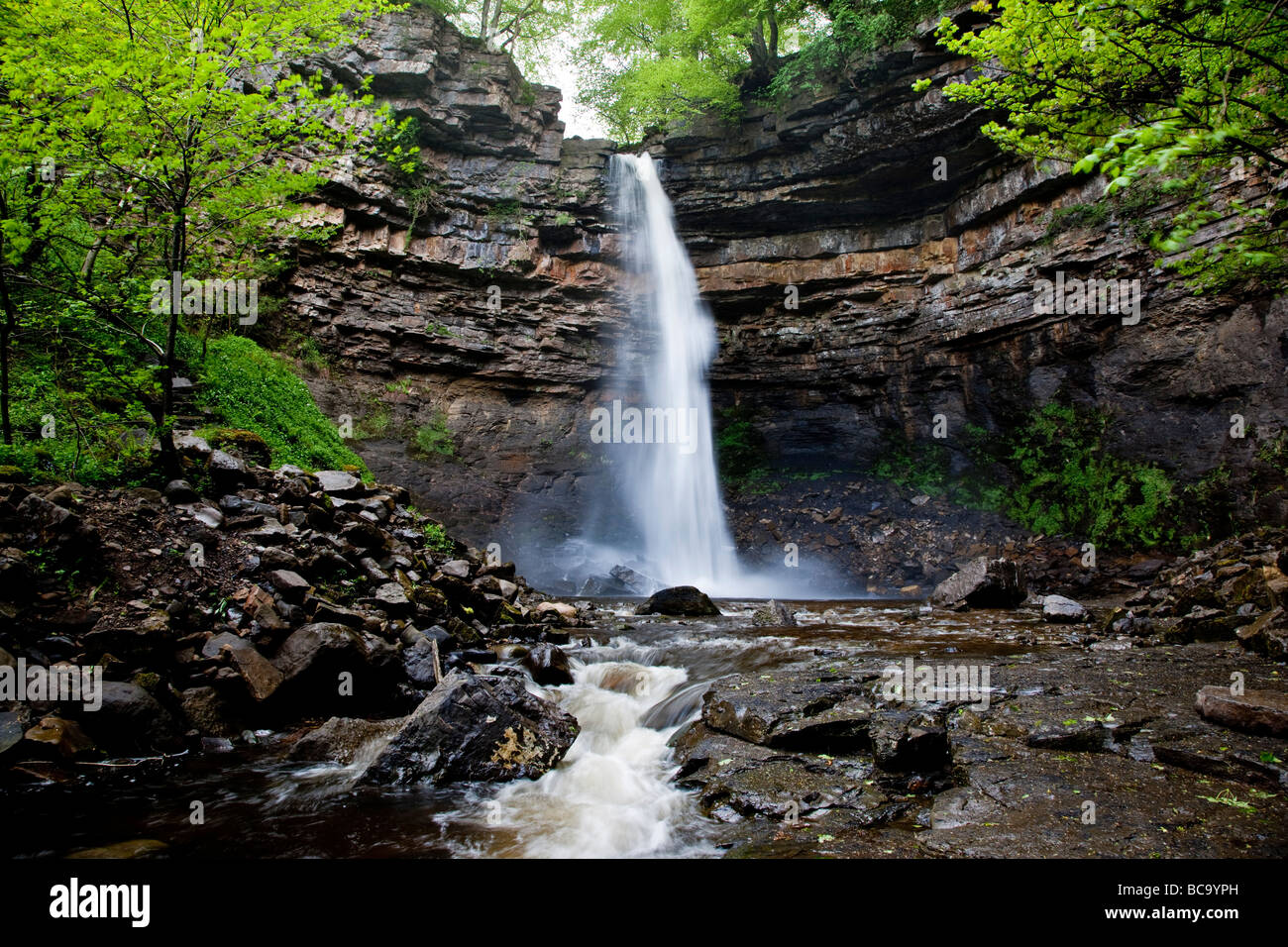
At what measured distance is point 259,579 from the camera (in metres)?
6.02

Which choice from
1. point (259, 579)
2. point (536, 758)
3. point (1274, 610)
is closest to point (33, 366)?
point (259, 579)

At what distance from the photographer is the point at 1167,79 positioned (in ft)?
15.5

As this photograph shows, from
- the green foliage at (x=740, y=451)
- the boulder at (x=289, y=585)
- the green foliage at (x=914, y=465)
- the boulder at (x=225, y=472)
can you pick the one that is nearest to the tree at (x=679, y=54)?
the green foliage at (x=740, y=451)

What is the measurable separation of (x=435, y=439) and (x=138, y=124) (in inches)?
503

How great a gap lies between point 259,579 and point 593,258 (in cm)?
1686

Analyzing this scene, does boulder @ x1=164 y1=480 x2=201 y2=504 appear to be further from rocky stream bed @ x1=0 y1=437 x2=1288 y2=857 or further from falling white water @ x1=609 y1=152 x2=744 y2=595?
falling white water @ x1=609 y1=152 x2=744 y2=595

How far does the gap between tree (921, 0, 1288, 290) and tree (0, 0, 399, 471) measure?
6.98 metres

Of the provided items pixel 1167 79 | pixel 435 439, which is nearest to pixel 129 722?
pixel 1167 79

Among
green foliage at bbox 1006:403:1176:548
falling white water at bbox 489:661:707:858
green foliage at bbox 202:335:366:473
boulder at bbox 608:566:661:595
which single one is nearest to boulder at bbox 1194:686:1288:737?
falling white water at bbox 489:661:707:858

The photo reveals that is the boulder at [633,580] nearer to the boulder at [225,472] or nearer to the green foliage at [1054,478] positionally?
the green foliage at [1054,478]

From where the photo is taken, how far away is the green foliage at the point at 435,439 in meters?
18.4

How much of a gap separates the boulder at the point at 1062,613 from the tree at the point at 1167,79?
232 inches

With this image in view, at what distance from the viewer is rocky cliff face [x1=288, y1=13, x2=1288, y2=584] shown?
16.7 metres

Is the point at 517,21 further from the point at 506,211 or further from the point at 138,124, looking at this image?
the point at 138,124
